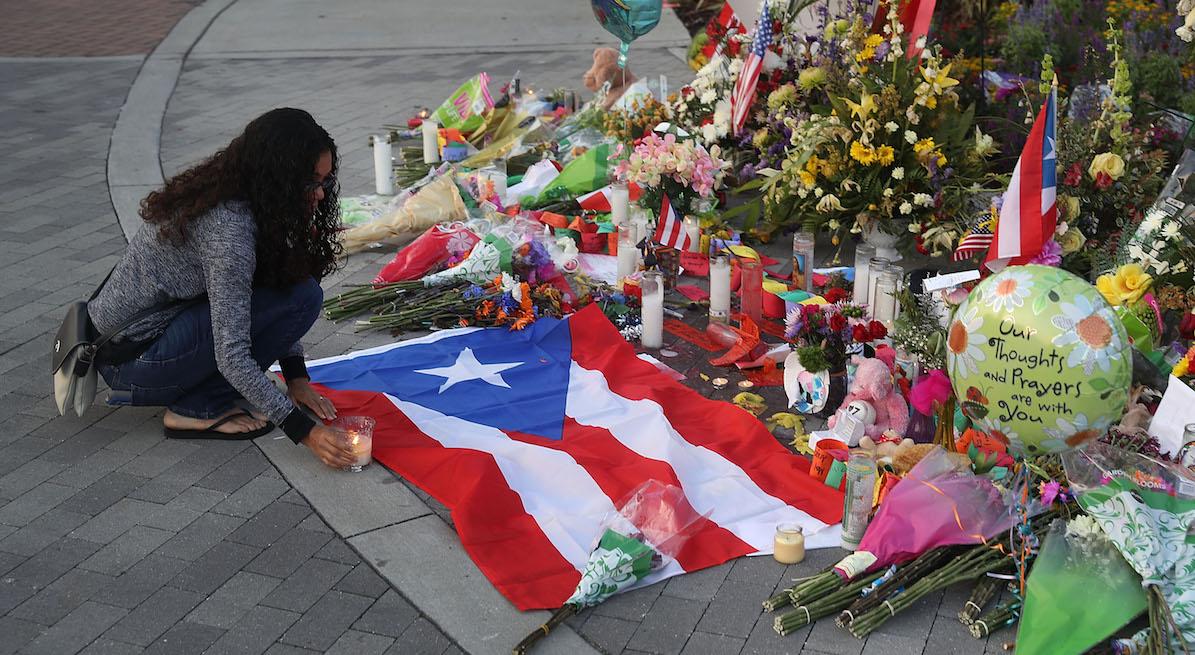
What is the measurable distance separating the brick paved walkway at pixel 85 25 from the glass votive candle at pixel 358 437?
28.1 feet

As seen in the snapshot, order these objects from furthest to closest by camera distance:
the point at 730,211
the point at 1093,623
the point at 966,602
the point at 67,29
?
1. the point at 67,29
2. the point at 730,211
3. the point at 966,602
4. the point at 1093,623

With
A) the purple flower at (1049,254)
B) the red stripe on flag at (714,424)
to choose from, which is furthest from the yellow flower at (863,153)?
the red stripe on flag at (714,424)

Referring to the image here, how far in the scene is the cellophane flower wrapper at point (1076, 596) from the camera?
3088 mm

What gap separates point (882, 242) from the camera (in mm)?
5625

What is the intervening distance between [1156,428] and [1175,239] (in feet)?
3.41

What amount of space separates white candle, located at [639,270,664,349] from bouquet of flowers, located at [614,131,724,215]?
2.75 feet

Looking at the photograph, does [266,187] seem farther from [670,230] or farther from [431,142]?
[431,142]

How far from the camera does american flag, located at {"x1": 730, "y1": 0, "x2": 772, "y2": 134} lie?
20.4ft

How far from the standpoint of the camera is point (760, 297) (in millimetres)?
5297

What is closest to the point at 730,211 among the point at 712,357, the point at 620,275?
the point at 620,275

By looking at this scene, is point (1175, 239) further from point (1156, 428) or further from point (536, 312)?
point (536, 312)

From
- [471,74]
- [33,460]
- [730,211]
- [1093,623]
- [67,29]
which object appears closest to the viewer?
[1093,623]

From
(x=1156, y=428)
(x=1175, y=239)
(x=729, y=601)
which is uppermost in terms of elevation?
(x=1175, y=239)

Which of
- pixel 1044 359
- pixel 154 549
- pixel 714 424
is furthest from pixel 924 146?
pixel 154 549
